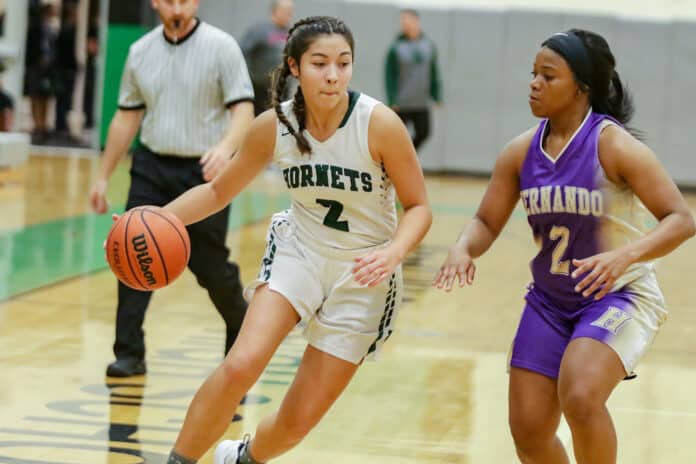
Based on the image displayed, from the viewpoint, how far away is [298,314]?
4336mm

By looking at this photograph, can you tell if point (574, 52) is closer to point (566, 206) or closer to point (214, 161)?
point (566, 206)

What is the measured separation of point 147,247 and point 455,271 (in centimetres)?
107

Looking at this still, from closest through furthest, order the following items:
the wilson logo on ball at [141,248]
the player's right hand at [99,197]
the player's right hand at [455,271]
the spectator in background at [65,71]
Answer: the player's right hand at [455,271] < the wilson logo on ball at [141,248] < the player's right hand at [99,197] < the spectator in background at [65,71]

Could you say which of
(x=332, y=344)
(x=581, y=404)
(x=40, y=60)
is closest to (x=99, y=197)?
(x=332, y=344)

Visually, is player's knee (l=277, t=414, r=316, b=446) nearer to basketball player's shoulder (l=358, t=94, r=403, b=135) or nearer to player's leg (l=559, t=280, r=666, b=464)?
player's leg (l=559, t=280, r=666, b=464)

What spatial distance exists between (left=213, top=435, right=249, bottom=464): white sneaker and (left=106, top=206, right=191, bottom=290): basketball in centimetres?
63

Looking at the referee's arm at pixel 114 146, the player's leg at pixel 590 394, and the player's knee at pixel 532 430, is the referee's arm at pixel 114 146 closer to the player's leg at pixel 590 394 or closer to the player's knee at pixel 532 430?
the player's knee at pixel 532 430

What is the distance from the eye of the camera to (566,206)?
4.13 meters

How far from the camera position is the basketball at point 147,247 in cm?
443

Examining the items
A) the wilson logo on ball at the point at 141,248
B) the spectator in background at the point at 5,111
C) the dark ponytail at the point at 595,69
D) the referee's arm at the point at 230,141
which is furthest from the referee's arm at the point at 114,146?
the spectator in background at the point at 5,111

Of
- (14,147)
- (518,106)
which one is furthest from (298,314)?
(518,106)

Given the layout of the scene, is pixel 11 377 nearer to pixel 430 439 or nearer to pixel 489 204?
pixel 430 439

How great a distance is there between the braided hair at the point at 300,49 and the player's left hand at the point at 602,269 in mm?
1023

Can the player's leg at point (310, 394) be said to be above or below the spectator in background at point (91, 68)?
above
